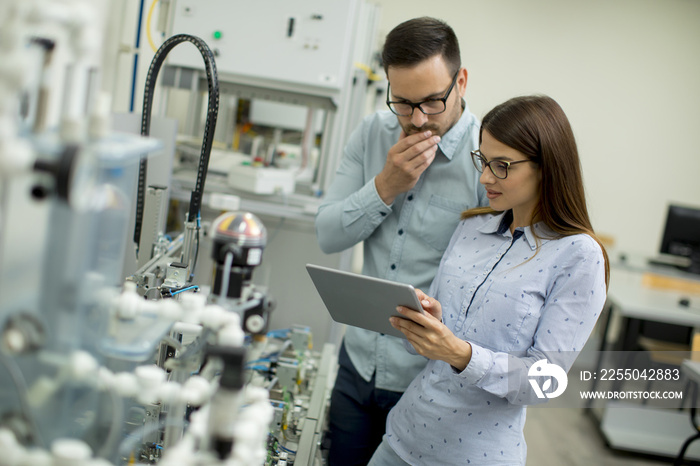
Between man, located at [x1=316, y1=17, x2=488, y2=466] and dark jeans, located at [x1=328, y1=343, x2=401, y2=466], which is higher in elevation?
man, located at [x1=316, y1=17, x2=488, y2=466]

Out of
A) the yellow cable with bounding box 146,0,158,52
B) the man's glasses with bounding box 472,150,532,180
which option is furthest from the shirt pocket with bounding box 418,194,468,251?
the yellow cable with bounding box 146,0,158,52

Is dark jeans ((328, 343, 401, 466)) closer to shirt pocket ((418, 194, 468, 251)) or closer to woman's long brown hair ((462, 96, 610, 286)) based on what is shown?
shirt pocket ((418, 194, 468, 251))

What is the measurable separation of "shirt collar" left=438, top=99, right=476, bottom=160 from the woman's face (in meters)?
0.20

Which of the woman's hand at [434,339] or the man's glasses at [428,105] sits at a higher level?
the man's glasses at [428,105]

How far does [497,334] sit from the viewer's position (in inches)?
48.9

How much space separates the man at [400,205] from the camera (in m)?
1.43

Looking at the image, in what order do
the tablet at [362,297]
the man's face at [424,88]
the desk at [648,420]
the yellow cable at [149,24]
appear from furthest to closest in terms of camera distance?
the desk at [648,420]
the yellow cable at [149,24]
the man's face at [424,88]
the tablet at [362,297]

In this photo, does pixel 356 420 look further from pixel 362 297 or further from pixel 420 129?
pixel 420 129

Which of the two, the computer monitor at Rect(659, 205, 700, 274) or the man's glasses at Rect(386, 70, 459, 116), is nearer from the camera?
the man's glasses at Rect(386, 70, 459, 116)

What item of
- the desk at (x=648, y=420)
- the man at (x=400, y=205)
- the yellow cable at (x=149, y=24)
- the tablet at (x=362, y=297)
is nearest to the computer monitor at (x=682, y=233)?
the desk at (x=648, y=420)

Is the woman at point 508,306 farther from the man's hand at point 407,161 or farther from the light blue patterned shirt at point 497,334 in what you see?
the man's hand at point 407,161

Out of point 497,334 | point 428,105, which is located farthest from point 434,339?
point 428,105

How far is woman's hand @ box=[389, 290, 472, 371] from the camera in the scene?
3.89 feet

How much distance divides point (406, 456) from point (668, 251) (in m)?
3.76
